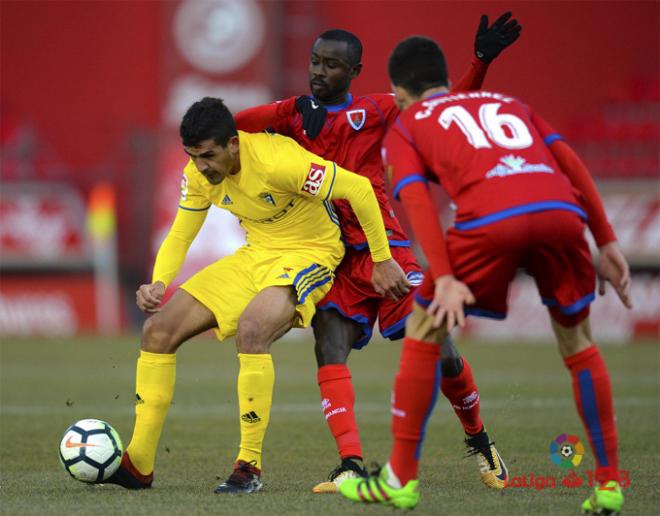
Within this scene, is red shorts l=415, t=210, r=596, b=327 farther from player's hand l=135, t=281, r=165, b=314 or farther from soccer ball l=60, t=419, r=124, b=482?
soccer ball l=60, t=419, r=124, b=482

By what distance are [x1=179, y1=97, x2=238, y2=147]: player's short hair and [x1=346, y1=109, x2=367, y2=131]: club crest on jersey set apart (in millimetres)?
801

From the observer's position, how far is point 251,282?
5.57 m

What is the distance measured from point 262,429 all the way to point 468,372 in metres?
1.06

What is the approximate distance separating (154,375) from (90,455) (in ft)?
1.48

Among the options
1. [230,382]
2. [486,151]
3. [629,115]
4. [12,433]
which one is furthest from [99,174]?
[486,151]

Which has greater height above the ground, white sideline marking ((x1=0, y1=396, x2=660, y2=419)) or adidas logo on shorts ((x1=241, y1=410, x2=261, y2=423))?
adidas logo on shorts ((x1=241, y1=410, x2=261, y2=423))

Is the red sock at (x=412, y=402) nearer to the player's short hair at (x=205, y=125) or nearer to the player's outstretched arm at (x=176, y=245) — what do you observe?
the player's short hair at (x=205, y=125)

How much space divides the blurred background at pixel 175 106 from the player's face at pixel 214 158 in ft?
35.9

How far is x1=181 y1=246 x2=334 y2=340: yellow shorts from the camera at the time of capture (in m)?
5.45

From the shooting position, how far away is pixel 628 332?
15711mm

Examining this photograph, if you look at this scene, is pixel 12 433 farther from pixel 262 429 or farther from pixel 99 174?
pixel 99 174

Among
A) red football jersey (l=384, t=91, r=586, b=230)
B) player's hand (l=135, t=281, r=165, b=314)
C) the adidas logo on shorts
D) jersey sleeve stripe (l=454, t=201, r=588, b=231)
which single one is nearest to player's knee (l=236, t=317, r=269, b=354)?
the adidas logo on shorts

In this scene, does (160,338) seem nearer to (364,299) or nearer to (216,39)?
(364,299)

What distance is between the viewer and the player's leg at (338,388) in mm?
5387
